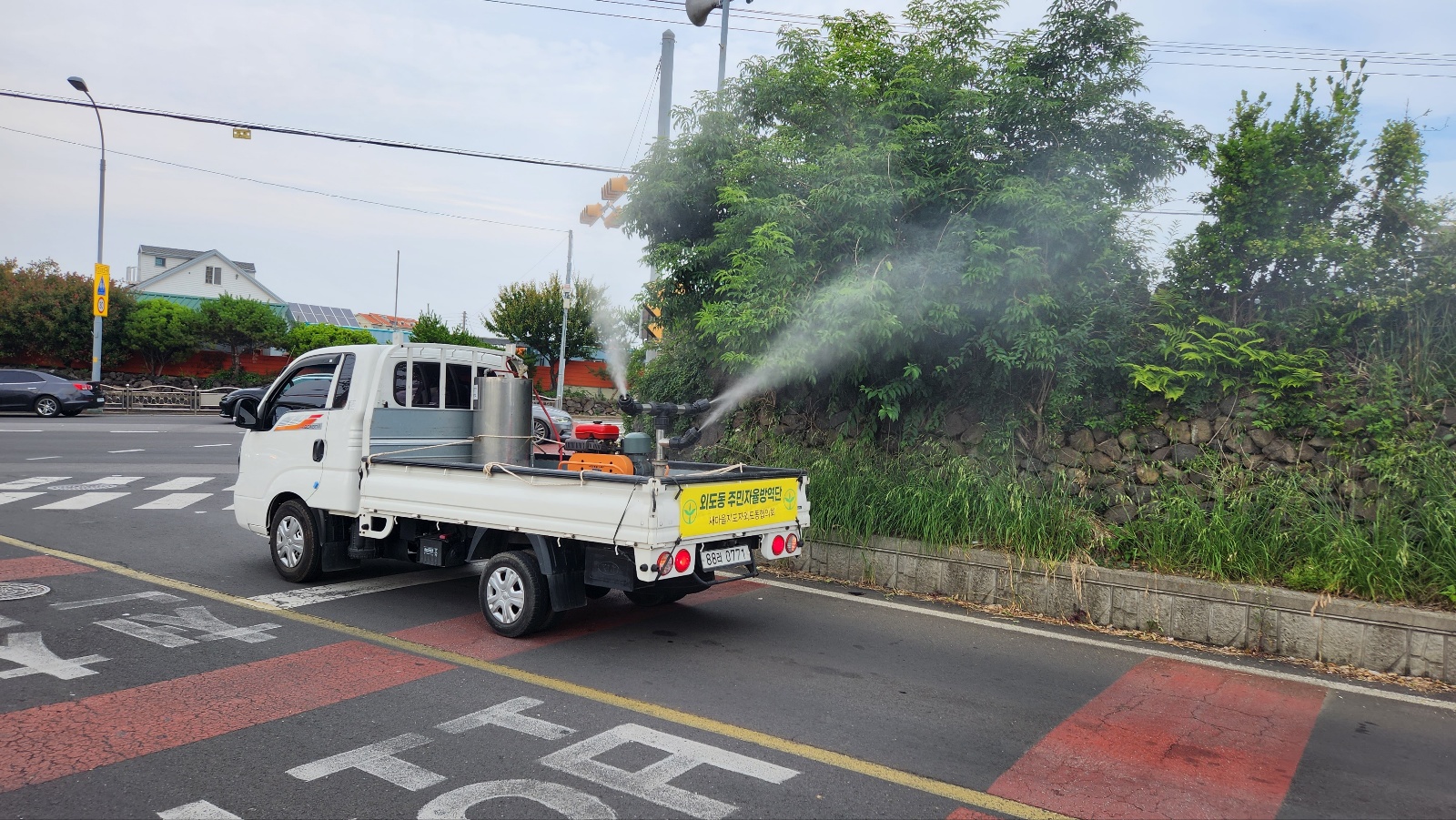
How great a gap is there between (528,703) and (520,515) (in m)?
1.51

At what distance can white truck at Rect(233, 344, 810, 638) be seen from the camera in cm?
599

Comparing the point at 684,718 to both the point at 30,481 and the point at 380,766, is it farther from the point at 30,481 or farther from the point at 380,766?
the point at 30,481

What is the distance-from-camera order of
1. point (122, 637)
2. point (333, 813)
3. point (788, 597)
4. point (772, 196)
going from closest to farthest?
point (333, 813), point (122, 637), point (788, 597), point (772, 196)

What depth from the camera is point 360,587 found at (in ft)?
26.3

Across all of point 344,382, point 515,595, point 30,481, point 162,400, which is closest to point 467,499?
point 515,595

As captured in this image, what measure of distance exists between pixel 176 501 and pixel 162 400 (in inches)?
1015

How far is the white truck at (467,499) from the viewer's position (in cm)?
599

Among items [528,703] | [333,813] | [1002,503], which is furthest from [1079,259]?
[333,813]

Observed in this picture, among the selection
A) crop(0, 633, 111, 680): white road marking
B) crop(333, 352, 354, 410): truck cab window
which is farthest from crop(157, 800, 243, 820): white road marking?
crop(333, 352, 354, 410): truck cab window

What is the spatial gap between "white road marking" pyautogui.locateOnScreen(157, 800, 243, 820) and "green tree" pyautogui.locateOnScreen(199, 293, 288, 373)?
4125 cm

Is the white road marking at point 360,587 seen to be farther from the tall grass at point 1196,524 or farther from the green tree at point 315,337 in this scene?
the green tree at point 315,337

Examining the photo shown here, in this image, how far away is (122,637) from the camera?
6.21 m

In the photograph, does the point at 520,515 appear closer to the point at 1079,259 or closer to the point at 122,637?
the point at 122,637

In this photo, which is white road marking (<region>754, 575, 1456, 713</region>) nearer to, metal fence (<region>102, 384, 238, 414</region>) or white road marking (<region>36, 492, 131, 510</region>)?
white road marking (<region>36, 492, 131, 510</region>)
